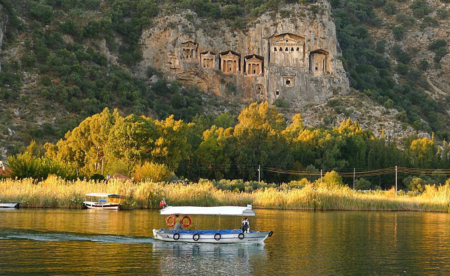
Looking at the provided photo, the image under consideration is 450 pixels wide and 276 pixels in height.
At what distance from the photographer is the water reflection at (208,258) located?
2892 centimetres

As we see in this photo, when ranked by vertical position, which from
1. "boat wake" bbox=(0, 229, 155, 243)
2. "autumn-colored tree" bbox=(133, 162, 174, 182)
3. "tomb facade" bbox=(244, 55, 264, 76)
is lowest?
"boat wake" bbox=(0, 229, 155, 243)

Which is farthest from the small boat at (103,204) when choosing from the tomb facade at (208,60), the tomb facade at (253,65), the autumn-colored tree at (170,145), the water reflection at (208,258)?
the tomb facade at (253,65)

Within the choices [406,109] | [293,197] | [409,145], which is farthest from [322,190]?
[406,109]

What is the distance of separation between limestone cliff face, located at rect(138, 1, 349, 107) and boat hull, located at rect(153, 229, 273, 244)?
290 ft

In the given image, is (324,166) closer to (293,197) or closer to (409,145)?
(409,145)

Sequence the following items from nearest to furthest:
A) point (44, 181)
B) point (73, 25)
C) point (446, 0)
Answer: point (44, 181) < point (73, 25) < point (446, 0)

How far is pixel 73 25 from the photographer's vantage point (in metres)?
120

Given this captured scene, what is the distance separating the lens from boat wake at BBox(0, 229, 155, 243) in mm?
35938

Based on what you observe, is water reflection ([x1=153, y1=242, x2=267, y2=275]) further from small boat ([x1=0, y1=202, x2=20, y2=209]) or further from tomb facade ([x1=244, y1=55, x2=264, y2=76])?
tomb facade ([x1=244, y1=55, x2=264, y2=76])

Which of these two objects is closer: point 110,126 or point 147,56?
point 110,126

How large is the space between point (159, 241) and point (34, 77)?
77.0 meters

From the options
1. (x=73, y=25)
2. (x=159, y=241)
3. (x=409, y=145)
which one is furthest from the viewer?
(x=73, y=25)

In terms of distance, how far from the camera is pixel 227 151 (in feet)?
294

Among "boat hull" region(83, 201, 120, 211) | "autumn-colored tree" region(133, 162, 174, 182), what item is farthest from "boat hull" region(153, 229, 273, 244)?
"autumn-colored tree" region(133, 162, 174, 182)
